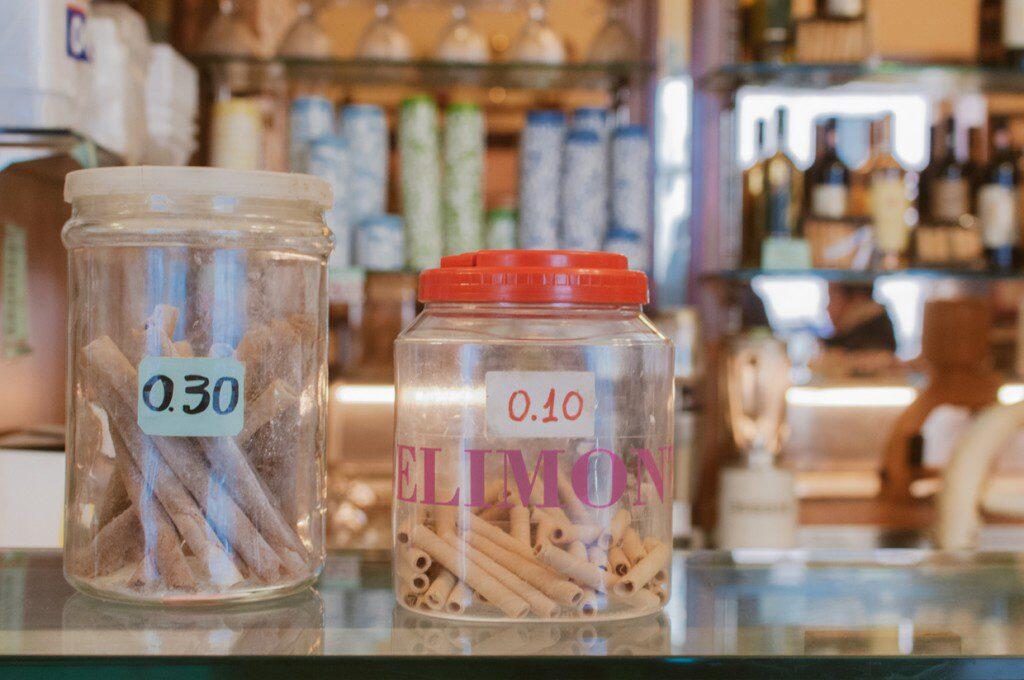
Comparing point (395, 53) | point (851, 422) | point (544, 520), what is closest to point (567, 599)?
point (544, 520)

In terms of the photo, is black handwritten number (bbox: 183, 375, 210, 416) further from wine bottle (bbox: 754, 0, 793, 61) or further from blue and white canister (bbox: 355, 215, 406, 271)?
wine bottle (bbox: 754, 0, 793, 61)

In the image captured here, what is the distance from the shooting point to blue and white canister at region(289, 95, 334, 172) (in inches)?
78.5

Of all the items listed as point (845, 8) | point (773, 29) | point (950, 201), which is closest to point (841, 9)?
point (845, 8)

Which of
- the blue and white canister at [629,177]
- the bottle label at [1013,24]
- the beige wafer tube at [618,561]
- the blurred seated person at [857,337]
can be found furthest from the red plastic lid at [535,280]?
the bottle label at [1013,24]

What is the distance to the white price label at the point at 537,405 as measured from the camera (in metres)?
0.44

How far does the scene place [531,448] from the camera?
0.44 metres

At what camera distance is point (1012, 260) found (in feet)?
7.46

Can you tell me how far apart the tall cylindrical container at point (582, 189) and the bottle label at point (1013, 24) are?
0.93 m

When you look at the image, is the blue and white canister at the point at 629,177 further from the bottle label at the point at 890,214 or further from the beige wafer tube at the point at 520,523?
the beige wafer tube at the point at 520,523

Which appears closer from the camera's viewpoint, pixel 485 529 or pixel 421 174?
pixel 485 529

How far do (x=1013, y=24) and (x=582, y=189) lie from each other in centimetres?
100

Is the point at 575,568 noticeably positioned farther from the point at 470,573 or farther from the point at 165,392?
the point at 165,392

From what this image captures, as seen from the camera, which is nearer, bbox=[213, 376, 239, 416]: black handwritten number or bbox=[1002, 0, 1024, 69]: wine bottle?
bbox=[213, 376, 239, 416]: black handwritten number

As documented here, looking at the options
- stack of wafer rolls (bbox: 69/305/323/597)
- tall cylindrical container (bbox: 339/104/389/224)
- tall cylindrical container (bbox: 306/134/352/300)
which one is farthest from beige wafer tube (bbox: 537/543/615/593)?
tall cylindrical container (bbox: 339/104/389/224)
